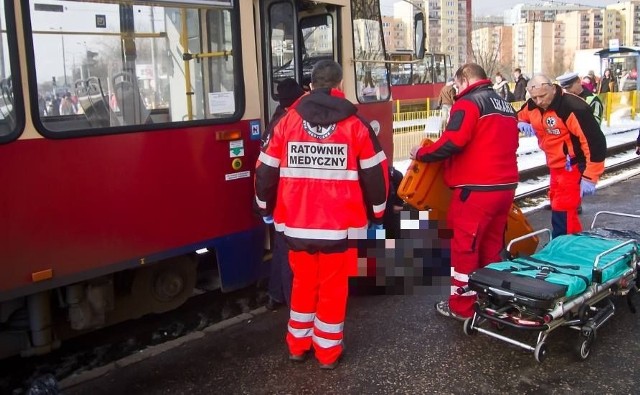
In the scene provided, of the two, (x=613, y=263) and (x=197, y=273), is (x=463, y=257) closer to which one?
(x=613, y=263)

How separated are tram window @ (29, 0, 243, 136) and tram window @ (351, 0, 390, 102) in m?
1.30

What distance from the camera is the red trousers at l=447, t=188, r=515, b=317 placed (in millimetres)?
4227

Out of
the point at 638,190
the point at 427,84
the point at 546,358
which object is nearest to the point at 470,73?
the point at 546,358

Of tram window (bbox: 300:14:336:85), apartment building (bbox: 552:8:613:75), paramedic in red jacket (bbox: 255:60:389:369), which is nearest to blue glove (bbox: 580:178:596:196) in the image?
paramedic in red jacket (bbox: 255:60:389:369)

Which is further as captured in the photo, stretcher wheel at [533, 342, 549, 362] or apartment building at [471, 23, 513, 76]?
apartment building at [471, 23, 513, 76]

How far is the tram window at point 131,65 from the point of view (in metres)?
3.40

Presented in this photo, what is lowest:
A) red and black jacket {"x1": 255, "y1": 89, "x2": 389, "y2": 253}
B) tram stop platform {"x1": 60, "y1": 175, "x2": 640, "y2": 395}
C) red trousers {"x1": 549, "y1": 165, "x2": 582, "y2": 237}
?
tram stop platform {"x1": 60, "y1": 175, "x2": 640, "y2": 395}

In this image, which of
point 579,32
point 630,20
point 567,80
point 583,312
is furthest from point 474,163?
point 579,32

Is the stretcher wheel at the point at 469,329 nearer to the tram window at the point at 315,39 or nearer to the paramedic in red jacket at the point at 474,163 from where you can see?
the paramedic in red jacket at the point at 474,163

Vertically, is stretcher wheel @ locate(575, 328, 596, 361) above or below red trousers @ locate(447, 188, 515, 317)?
below

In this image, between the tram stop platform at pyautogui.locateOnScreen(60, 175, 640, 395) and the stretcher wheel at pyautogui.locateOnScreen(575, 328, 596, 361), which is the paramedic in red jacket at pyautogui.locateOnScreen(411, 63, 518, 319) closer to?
the tram stop platform at pyautogui.locateOnScreen(60, 175, 640, 395)

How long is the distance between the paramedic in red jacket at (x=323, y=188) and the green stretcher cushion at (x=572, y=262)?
3.44 ft

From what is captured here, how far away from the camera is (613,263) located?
13.0ft

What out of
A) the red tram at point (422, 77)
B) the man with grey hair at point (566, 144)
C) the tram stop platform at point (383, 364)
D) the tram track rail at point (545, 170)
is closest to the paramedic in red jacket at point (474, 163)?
the tram stop platform at point (383, 364)
